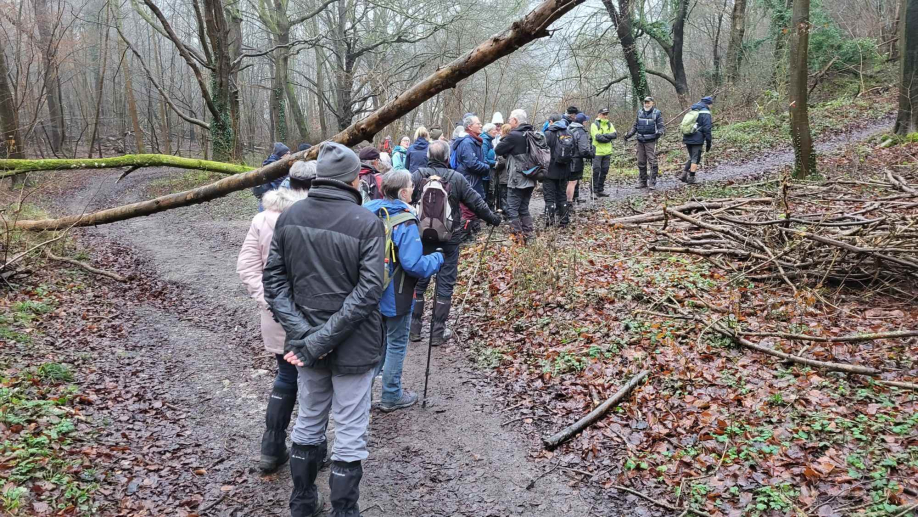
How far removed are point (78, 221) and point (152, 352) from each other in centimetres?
456

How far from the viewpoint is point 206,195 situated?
27.6 ft

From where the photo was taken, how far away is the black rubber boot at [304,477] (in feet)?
12.1

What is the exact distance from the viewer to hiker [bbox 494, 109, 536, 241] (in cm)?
965

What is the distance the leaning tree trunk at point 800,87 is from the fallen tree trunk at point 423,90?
27.3 ft

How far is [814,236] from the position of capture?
20.7 feet

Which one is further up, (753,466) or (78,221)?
(78,221)

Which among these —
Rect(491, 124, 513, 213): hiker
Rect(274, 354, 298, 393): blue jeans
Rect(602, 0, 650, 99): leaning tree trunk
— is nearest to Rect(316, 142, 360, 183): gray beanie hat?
Rect(274, 354, 298, 393): blue jeans

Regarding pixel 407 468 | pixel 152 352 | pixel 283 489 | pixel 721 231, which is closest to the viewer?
pixel 283 489

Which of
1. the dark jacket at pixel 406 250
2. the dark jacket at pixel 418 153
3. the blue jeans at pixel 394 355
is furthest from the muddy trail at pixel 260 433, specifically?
the dark jacket at pixel 418 153

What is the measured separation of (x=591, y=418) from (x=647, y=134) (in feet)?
34.1

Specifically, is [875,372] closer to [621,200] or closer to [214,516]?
[214,516]

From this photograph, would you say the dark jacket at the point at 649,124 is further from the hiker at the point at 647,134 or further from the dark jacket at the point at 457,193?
the dark jacket at the point at 457,193

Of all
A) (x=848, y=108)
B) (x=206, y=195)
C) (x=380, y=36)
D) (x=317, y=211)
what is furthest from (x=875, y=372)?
(x=380, y=36)

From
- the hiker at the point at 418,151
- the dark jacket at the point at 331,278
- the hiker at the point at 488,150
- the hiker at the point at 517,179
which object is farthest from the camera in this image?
the hiker at the point at 488,150
